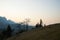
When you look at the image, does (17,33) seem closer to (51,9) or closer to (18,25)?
(18,25)

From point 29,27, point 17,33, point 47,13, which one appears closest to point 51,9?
point 47,13

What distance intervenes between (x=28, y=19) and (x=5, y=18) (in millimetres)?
768

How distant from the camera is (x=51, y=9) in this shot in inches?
185

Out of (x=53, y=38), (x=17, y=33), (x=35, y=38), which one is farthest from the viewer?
(x=17, y=33)

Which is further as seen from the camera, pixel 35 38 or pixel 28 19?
pixel 28 19

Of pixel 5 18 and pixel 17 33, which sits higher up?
pixel 5 18

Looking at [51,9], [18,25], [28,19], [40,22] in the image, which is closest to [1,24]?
[18,25]

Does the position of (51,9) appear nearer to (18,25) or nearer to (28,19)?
(28,19)

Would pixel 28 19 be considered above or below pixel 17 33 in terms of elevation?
above

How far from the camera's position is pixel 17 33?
456 cm

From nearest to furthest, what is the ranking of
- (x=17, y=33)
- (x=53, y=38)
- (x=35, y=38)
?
(x=53, y=38) < (x=35, y=38) < (x=17, y=33)

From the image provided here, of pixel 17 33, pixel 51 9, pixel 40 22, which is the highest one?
pixel 51 9

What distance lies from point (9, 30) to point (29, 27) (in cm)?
63

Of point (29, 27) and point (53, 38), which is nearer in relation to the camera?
point (53, 38)
